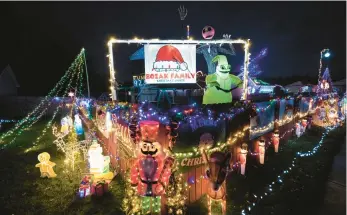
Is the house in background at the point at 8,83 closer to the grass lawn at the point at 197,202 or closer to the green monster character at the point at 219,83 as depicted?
the grass lawn at the point at 197,202

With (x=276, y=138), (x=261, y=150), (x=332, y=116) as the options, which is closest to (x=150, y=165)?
(x=261, y=150)

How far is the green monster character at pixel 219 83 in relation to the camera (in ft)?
29.0

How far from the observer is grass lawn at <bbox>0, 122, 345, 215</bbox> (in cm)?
579

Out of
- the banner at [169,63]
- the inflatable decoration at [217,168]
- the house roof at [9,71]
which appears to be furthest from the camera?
the house roof at [9,71]

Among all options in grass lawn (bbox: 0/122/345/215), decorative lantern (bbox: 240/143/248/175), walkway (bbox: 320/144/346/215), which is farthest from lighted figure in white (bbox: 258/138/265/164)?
walkway (bbox: 320/144/346/215)

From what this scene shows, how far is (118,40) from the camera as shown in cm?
973

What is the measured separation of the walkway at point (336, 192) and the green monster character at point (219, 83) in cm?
445

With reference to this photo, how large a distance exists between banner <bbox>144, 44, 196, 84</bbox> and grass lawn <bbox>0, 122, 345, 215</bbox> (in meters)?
4.39

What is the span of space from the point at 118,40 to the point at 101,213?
6.94 metres

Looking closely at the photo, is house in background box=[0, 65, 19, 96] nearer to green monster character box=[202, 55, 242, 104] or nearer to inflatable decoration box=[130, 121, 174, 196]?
green monster character box=[202, 55, 242, 104]

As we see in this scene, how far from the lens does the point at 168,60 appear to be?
978 centimetres

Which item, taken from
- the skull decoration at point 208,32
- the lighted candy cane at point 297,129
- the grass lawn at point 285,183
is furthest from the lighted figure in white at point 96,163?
the lighted candy cane at point 297,129

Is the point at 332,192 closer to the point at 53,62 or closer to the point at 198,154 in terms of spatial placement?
the point at 198,154

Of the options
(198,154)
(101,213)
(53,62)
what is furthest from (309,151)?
(53,62)
